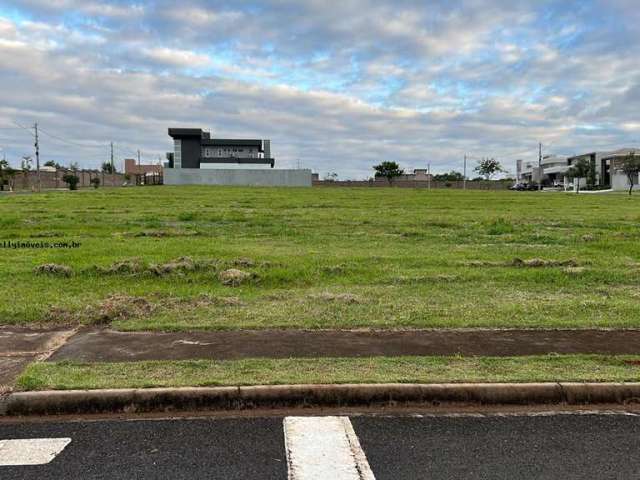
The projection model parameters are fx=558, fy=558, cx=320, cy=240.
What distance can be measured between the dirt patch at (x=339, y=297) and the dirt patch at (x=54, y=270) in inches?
173

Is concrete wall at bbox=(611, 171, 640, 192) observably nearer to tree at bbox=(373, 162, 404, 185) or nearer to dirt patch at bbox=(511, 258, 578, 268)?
tree at bbox=(373, 162, 404, 185)

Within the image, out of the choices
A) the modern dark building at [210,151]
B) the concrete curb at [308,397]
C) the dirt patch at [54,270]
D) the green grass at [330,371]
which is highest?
the modern dark building at [210,151]

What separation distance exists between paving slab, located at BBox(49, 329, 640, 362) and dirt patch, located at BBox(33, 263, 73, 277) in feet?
11.0

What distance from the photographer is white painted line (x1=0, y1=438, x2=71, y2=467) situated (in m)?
3.76

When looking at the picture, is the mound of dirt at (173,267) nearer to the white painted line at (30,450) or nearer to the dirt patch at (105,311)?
the dirt patch at (105,311)

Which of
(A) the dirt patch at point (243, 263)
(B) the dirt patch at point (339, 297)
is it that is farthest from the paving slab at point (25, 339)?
(A) the dirt patch at point (243, 263)

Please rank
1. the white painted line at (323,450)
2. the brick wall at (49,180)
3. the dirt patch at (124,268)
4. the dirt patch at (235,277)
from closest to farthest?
the white painted line at (323,450), the dirt patch at (235,277), the dirt patch at (124,268), the brick wall at (49,180)

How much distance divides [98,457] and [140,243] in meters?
10.4

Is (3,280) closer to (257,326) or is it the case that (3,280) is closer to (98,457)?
(257,326)

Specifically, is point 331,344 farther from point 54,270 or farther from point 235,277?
point 54,270

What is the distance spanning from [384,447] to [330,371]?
1274mm

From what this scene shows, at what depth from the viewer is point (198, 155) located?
8700 centimetres

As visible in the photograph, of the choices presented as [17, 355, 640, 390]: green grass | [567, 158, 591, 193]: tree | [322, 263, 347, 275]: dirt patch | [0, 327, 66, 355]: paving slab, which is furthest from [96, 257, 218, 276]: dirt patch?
[567, 158, 591, 193]: tree

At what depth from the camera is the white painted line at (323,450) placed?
3.63 meters
